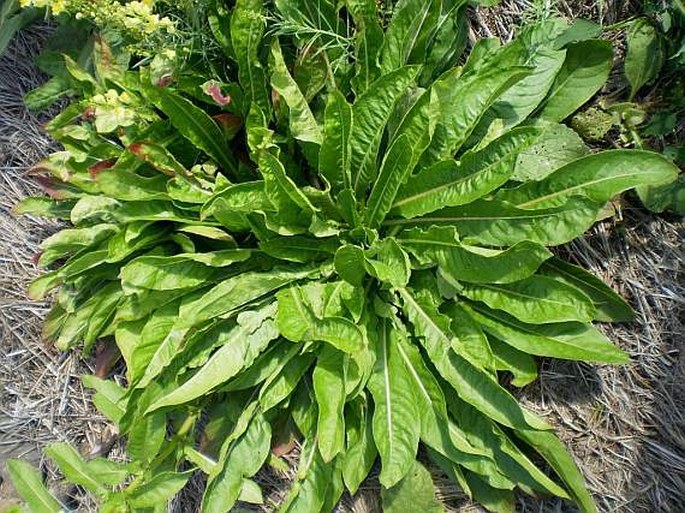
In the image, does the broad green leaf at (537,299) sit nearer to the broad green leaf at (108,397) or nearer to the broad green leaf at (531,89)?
the broad green leaf at (531,89)

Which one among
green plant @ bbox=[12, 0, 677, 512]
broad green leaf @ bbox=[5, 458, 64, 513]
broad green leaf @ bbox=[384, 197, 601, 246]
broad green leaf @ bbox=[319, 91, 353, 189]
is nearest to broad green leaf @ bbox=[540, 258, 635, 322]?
green plant @ bbox=[12, 0, 677, 512]

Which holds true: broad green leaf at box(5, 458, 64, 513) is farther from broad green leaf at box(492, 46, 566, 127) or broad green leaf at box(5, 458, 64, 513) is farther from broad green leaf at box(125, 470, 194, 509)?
broad green leaf at box(492, 46, 566, 127)

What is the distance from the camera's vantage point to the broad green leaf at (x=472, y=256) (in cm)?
131

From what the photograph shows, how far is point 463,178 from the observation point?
1406mm

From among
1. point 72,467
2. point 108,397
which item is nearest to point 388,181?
point 108,397

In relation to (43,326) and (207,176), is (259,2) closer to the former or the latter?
(207,176)

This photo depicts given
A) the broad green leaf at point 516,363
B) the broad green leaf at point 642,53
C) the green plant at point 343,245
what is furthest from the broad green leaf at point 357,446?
the broad green leaf at point 642,53

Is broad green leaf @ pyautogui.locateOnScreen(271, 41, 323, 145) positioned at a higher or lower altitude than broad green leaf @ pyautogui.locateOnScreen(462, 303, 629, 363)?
higher

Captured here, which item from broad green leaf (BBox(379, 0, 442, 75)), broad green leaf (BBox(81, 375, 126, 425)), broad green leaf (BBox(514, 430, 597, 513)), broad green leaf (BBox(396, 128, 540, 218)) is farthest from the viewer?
broad green leaf (BBox(81, 375, 126, 425))

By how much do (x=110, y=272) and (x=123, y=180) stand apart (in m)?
0.35

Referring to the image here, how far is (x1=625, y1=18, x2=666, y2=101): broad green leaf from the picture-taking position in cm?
147

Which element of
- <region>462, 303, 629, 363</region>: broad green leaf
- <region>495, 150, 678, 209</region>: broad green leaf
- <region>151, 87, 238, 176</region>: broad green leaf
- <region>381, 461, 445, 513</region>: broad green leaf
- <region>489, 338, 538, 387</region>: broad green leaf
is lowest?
<region>381, 461, 445, 513</region>: broad green leaf

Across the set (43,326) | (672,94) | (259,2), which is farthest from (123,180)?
(672,94)

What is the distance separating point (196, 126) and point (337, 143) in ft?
1.17
